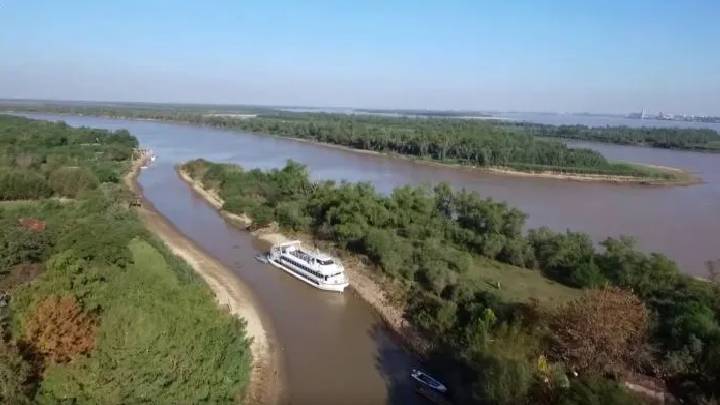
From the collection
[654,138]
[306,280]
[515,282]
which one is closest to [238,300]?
[306,280]

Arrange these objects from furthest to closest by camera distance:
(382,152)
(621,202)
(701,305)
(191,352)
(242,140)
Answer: (242,140)
(382,152)
(621,202)
(701,305)
(191,352)

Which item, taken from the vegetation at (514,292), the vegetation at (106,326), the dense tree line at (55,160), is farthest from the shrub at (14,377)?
the dense tree line at (55,160)

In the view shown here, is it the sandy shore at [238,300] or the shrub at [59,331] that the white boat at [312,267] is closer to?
the sandy shore at [238,300]

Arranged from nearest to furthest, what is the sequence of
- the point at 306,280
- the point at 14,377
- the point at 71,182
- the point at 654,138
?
the point at 14,377 → the point at 306,280 → the point at 71,182 → the point at 654,138

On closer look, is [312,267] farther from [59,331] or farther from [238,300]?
[59,331]

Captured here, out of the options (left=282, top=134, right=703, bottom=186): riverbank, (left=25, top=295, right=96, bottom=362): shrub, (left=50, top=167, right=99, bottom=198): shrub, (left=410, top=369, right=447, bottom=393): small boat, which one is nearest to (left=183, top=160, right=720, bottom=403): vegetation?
(left=410, top=369, right=447, bottom=393): small boat

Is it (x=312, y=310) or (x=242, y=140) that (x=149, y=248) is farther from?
(x=242, y=140)

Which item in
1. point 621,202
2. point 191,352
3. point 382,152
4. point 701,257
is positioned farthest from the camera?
point 382,152

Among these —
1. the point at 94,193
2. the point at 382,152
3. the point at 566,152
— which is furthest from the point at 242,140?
the point at 94,193
